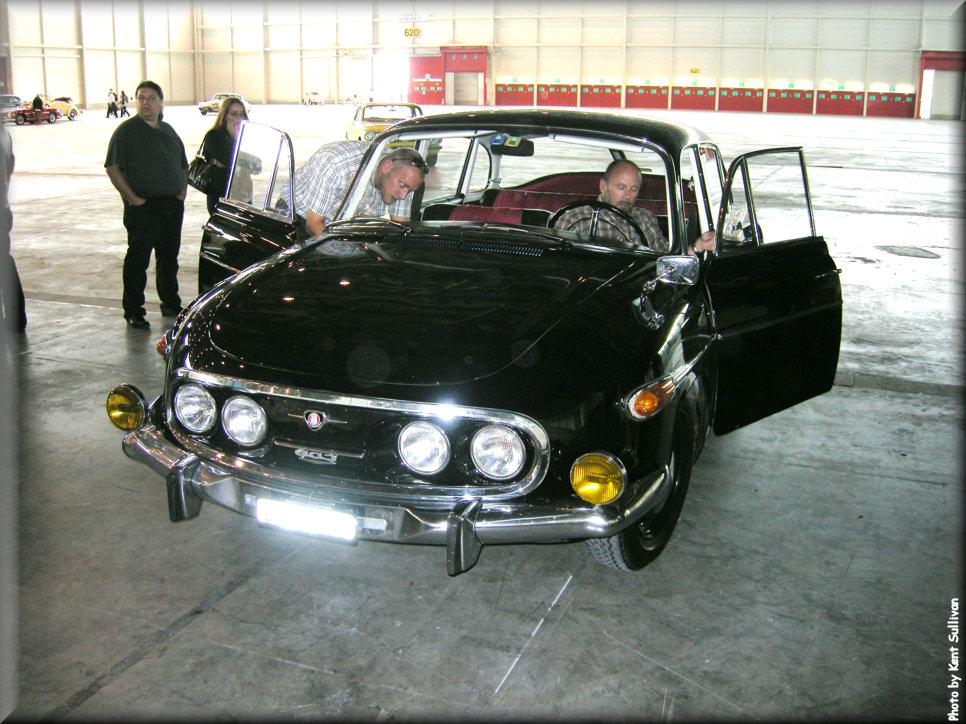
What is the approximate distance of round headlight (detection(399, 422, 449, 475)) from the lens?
9.47 ft

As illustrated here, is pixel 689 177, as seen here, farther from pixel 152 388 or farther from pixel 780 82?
pixel 780 82

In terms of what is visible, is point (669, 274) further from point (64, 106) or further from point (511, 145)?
point (64, 106)

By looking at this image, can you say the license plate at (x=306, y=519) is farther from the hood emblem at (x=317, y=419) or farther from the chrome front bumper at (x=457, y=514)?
the hood emblem at (x=317, y=419)

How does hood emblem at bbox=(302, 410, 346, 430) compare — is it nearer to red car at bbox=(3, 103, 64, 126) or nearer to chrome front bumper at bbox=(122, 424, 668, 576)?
chrome front bumper at bbox=(122, 424, 668, 576)

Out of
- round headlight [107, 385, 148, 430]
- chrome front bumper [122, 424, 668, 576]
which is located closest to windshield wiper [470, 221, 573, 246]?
chrome front bumper [122, 424, 668, 576]

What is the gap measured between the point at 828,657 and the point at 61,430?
383 centimetres

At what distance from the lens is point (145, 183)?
665 centimetres

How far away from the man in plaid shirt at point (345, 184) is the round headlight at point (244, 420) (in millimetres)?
1480

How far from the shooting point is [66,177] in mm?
16812

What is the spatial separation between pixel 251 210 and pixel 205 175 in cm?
229

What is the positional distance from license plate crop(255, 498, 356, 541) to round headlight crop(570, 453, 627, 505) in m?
0.73

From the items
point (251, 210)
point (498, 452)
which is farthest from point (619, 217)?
point (251, 210)

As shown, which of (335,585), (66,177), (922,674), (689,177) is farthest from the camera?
(66,177)

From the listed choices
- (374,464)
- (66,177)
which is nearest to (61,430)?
(374,464)
